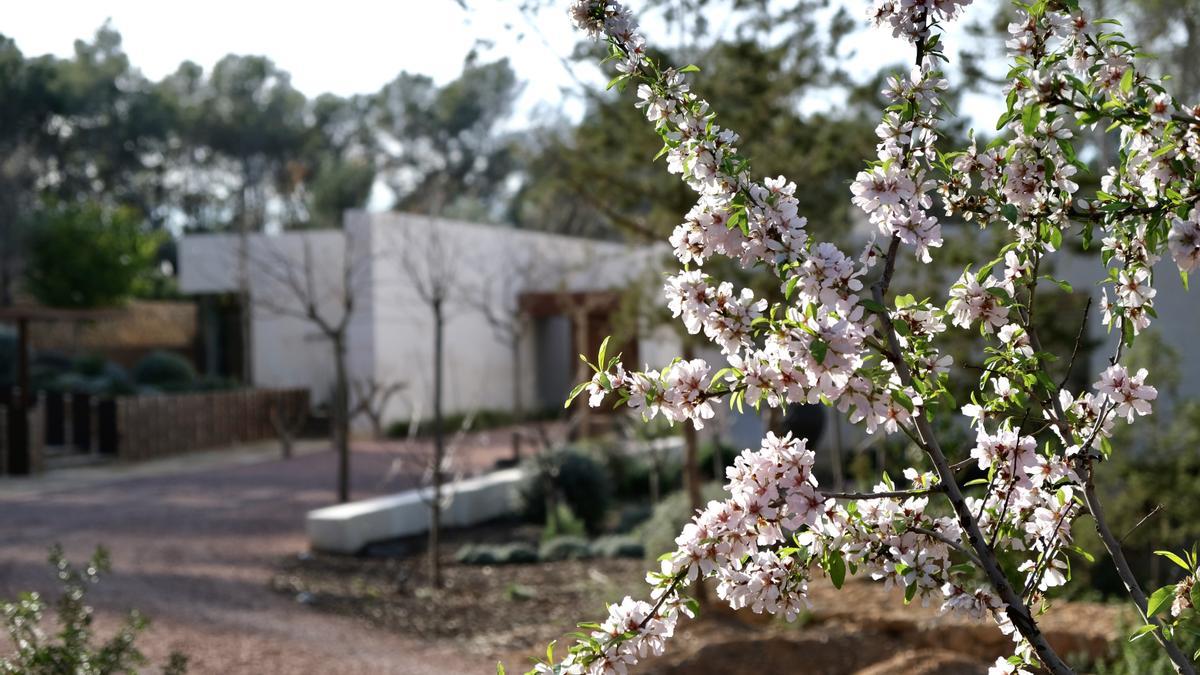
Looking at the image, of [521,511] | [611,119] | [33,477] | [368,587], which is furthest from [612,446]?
[33,477]

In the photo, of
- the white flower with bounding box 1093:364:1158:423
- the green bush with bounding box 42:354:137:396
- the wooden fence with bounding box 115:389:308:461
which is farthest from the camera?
the green bush with bounding box 42:354:137:396

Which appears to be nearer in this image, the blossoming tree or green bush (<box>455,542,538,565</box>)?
the blossoming tree

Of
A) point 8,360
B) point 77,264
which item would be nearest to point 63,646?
point 8,360

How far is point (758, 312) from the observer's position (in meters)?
2.27

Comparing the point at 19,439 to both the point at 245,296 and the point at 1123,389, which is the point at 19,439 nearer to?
the point at 245,296

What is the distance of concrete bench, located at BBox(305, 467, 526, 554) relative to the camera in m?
11.0

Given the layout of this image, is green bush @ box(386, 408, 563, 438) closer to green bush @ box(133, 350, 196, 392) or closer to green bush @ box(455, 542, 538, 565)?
green bush @ box(133, 350, 196, 392)

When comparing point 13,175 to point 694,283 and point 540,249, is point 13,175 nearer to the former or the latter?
point 540,249

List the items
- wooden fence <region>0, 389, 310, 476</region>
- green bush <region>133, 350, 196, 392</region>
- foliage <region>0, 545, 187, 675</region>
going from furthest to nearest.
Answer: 1. green bush <region>133, 350, 196, 392</region>
2. wooden fence <region>0, 389, 310, 476</region>
3. foliage <region>0, 545, 187, 675</region>

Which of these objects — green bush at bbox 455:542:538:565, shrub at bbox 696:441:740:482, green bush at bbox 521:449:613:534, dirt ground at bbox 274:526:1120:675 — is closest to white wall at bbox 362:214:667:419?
shrub at bbox 696:441:740:482

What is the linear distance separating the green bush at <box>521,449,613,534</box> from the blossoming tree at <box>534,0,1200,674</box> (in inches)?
395

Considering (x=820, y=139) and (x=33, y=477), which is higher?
(x=820, y=139)

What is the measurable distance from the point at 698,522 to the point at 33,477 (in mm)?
16622

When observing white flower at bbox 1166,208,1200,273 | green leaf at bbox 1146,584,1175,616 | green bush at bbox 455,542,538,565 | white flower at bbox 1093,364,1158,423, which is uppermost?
white flower at bbox 1166,208,1200,273
